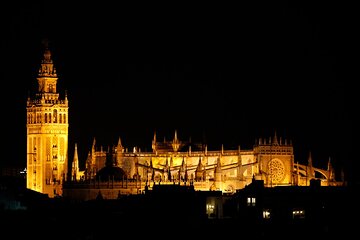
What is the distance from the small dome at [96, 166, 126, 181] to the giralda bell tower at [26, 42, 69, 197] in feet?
23.7

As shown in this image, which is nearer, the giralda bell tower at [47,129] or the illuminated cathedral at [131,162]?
the illuminated cathedral at [131,162]

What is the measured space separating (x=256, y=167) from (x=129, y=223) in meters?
67.0

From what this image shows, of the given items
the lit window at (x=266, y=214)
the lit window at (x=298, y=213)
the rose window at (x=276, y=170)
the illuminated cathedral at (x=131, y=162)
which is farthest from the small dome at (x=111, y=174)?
the lit window at (x=298, y=213)

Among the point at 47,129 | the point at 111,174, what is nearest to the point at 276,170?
the point at 111,174

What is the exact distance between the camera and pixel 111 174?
136125 millimetres

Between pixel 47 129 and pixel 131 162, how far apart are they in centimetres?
754

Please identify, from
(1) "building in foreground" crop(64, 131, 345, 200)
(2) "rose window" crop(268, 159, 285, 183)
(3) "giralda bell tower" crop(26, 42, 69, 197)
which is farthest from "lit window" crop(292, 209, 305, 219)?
(3) "giralda bell tower" crop(26, 42, 69, 197)

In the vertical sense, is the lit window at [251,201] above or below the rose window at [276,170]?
below

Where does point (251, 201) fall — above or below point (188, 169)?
below

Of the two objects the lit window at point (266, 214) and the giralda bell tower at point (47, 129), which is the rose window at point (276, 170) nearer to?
the giralda bell tower at point (47, 129)

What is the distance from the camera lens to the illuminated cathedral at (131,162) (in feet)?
455

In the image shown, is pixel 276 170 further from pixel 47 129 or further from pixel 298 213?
pixel 298 213

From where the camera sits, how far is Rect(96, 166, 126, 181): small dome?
5325 inches

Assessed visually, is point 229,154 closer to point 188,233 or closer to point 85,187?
point 85,187
